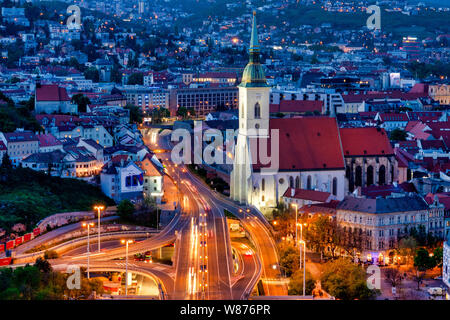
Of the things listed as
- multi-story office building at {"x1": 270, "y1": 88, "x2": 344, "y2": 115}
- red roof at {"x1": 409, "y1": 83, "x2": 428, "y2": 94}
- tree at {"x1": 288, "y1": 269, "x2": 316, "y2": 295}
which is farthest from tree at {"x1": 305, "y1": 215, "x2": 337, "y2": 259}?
red roof at {"x1": 409, "y1": 83, "x2": 428, "y2": 94}

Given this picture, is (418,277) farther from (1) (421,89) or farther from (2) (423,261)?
(1) (421,89)

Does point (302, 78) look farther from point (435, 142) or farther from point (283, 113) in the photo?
point (435, 142)

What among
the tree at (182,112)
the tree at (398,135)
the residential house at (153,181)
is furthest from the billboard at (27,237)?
the tree at (182,112)

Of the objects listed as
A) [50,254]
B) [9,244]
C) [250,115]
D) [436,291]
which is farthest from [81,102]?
[436,291]

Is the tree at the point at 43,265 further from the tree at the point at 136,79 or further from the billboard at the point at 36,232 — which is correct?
the tree at the point at 136,79

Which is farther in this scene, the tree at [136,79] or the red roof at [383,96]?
the tree at [136,79]

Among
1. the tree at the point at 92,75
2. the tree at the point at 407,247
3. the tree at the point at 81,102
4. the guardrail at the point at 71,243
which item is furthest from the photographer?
the tree at the point at 92,75

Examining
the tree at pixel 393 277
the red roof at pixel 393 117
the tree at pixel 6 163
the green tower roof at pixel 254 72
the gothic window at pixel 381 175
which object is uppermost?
the green tower roof at pixel 254 72
